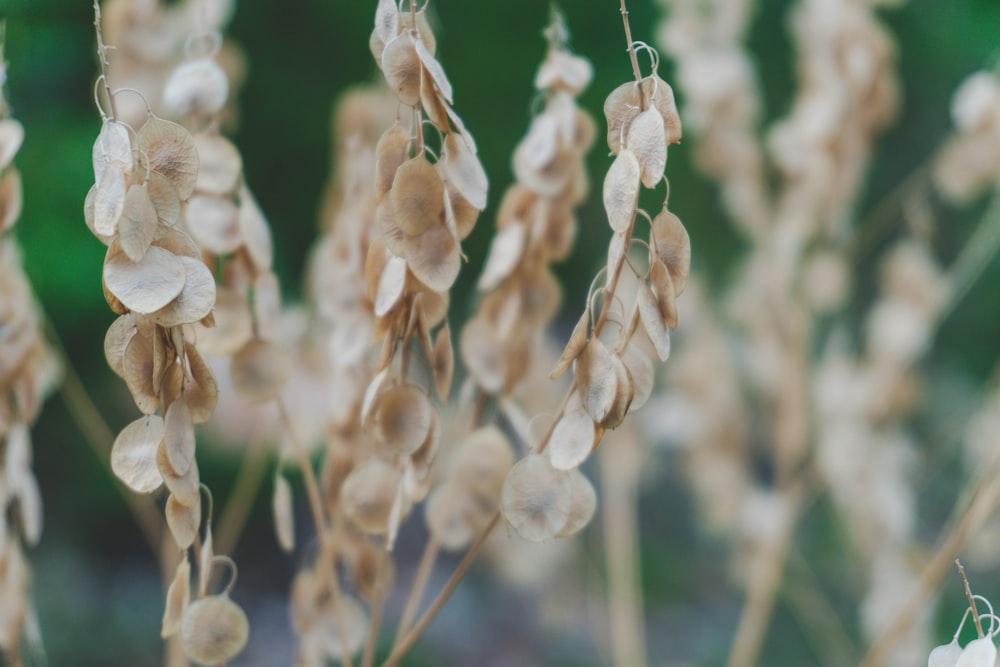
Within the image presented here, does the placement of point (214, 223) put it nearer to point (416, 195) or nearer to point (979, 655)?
point (416, 195)

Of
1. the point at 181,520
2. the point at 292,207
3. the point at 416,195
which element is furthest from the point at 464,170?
the point at 292,207

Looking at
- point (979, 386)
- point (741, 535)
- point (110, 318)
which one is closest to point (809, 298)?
point (741, 535)

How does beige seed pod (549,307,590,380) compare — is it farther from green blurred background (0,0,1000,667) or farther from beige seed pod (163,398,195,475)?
green blurred background (0,0,1000,667)

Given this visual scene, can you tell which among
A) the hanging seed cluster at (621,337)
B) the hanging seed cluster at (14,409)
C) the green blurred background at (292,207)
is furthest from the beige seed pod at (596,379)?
the green blurred background at (292,207)

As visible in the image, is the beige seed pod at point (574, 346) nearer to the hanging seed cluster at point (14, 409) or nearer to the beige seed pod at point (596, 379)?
the beige seed pod at point (596, 379)

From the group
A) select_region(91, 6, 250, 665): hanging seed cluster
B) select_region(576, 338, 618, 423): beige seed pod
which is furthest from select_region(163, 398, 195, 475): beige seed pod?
select_region(576, 338, 618, 423): beige seed pod

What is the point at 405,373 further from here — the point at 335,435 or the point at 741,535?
the point at 741,535
